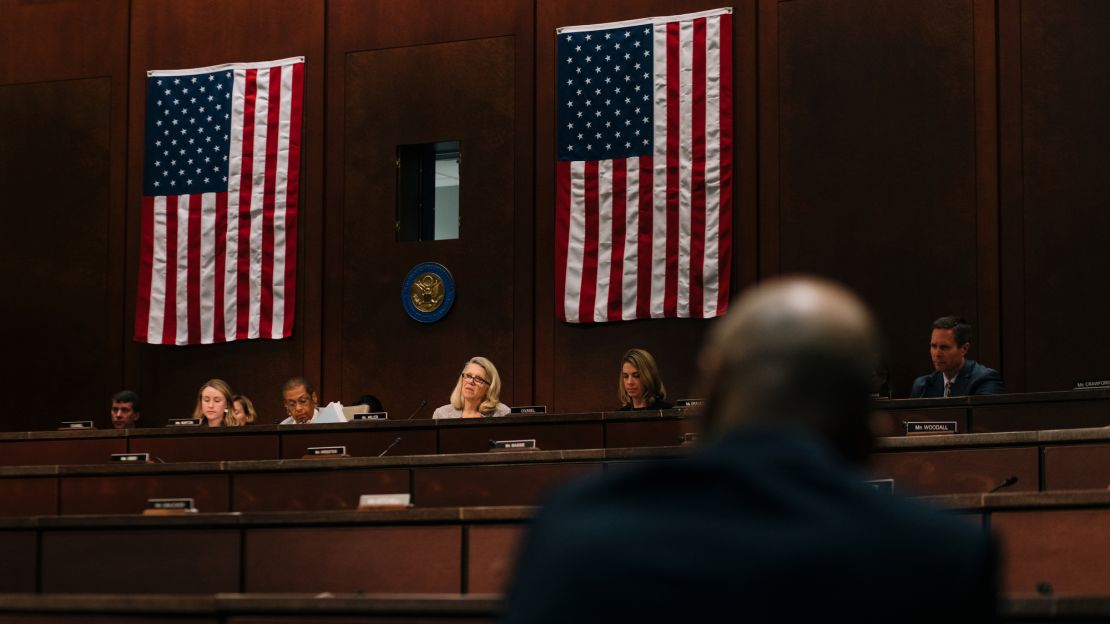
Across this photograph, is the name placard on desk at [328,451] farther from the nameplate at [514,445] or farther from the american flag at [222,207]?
the american flag at [222,207]

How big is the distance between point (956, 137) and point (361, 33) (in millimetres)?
4352

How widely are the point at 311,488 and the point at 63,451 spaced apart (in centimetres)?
237

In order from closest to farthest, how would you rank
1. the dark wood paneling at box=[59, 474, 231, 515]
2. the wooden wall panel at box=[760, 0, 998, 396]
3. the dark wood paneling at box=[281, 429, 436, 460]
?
the dark wood paneling at box=[59, 474, 231, 515]
the dark wood paneling at box=[281, 429, 436, 460]
the wooden wall panel at box=[760, 0, 998, 396]

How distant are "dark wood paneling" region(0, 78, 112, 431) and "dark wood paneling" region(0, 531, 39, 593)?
6.14 meters

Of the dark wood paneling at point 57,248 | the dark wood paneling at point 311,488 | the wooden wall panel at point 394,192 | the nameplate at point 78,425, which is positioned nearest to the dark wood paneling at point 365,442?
the dark wood paneling at point 311,488

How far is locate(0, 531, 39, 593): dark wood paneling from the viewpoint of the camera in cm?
460

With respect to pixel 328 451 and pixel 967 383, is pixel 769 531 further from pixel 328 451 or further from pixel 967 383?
pixel 967 383

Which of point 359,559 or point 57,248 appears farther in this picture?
point 57,248

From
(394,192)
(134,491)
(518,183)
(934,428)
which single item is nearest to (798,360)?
(934,428)

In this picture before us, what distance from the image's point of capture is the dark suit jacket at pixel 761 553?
0.99 metres

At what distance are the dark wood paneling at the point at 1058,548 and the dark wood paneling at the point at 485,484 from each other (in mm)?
2014

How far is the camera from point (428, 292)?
32.8 ft

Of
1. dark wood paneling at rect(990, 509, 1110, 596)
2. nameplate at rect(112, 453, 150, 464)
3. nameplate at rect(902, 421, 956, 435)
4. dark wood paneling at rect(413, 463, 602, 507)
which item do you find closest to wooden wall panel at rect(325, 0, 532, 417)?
nameplate at rect(112, 453, 150, 464)

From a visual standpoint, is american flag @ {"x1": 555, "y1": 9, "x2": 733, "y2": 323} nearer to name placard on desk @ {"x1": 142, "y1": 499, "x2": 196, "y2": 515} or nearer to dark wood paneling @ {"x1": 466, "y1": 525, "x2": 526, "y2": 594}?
name placard on desk @ {"x1": 142, "y1": 499, "x2": 196, "y2": 515}
